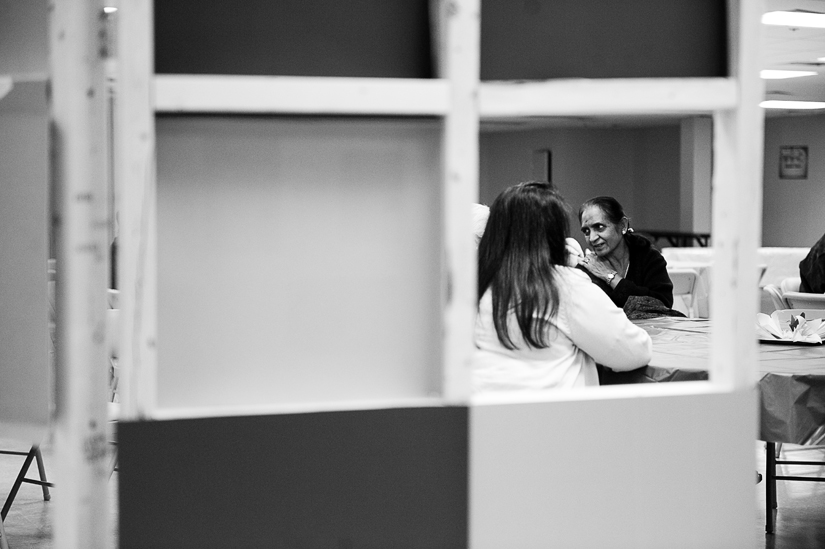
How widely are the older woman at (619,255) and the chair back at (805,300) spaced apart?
4.04 feet

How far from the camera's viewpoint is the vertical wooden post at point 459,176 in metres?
1.85

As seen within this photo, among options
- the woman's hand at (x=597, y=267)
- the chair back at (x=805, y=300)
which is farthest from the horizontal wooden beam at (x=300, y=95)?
the chair back at (x=805, y=300)

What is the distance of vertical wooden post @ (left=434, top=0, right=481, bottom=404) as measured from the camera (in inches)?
72.8

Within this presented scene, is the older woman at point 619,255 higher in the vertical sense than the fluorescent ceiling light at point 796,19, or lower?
lower

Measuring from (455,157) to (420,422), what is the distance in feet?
1.66

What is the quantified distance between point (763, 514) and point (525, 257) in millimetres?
1901

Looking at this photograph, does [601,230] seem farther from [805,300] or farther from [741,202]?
[741,202]

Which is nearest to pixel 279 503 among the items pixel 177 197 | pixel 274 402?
pixel 274 402

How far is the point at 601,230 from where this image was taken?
3.91 m

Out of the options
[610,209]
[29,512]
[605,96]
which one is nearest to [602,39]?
[605,96]

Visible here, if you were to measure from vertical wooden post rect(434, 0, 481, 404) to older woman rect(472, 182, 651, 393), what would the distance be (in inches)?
24.6

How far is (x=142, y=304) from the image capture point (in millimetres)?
1771

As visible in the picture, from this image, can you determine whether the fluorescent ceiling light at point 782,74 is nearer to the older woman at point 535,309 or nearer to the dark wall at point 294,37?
the older woman at point 535,309

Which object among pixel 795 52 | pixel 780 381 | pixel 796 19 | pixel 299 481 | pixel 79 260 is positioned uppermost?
pixel 795 52
